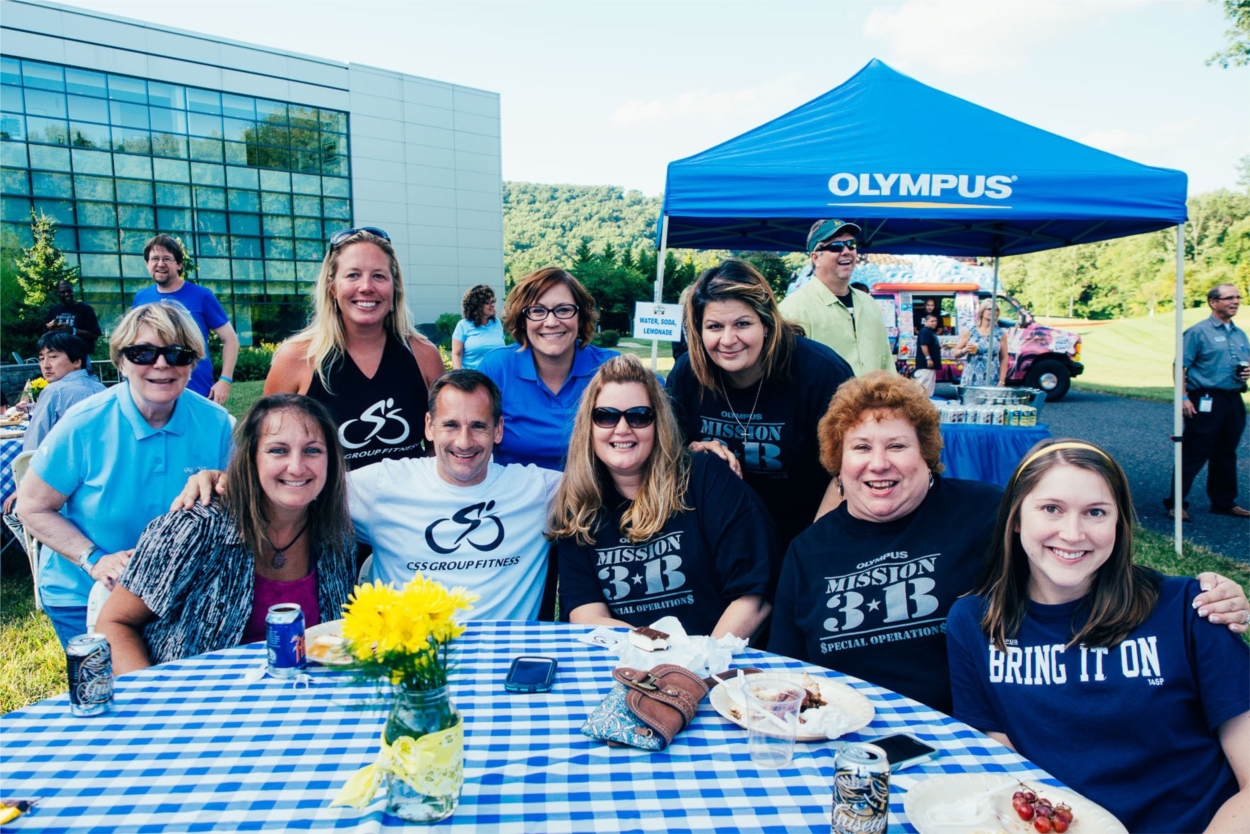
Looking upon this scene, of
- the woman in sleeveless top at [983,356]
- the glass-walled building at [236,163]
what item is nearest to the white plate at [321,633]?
the woman in sleeveless top at [983,356]

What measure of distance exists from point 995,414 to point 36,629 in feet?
20.8

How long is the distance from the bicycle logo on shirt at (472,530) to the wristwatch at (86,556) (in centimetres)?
119

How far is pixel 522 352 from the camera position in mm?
3369

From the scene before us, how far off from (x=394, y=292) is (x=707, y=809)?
2734 mm

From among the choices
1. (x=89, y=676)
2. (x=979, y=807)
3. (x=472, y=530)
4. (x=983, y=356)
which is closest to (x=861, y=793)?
(x=979, y=807)

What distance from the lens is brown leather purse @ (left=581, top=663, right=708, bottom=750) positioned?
58.9 inches

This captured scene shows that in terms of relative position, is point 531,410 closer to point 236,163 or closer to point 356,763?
point 356,763

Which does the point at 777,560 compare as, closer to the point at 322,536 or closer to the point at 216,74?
the point at 322,536

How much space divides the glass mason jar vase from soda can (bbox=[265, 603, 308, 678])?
2.14ft

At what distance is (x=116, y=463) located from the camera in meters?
2.67

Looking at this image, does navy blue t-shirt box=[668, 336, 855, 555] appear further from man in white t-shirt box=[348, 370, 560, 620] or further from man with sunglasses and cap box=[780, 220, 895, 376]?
man with sunglasses and cap box=[780, 220, 895, 376]

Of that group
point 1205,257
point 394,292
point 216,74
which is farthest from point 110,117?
point 1205,257

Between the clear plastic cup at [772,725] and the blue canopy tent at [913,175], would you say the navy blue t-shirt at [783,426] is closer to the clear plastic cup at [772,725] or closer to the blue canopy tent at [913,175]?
the clear plastic cup at [772,725]

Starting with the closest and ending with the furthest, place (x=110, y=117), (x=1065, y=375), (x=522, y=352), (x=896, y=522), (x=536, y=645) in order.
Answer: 1. (x=536, y=645)
2. (x=896, y=522)
3. (x=522, y=352)
4. (x=1065, y=375)
5. (x=110, y=117)
